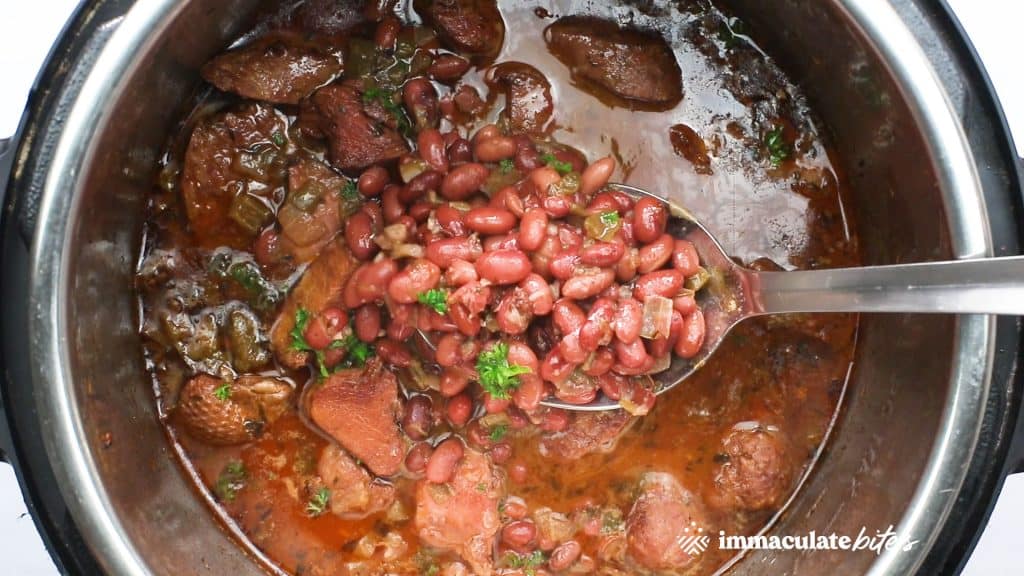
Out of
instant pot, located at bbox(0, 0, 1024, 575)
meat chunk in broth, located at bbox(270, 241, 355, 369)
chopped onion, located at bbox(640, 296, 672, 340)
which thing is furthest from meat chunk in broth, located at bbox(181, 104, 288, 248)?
chopped onion, located at bbox(640, 296, 672, 340)

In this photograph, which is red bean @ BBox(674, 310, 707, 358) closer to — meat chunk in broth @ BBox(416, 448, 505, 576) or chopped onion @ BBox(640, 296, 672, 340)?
chopped onion @ BBox(640, 296, 672, 340)

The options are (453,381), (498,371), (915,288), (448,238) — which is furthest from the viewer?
(453,381)

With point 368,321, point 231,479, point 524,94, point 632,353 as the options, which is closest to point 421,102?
point 524,94

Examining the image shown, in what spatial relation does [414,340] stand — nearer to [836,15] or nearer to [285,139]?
Answer: [285,139]

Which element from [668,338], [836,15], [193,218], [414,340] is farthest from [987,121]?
[193,218]

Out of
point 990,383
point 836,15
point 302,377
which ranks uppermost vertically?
point 836,15

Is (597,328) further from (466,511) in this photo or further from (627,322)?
(466,511)
